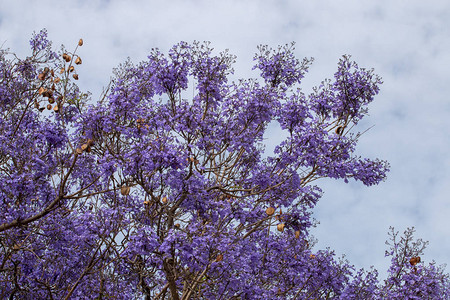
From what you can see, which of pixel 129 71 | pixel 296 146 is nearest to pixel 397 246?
pixel 296 146

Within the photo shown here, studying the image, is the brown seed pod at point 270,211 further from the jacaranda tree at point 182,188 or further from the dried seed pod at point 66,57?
the dried seed pod at point 66,57

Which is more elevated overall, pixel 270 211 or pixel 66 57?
pixel 66 57

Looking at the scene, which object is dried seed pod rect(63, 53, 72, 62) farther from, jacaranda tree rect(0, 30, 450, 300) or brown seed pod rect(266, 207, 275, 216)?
brown seed pod rect(266, 207, 275, 216)

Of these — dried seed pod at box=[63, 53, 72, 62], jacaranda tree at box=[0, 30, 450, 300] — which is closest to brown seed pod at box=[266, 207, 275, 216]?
jacaranda tree at box=[0, 30, 450, 300]

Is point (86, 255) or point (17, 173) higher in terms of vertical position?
point (17, 173)

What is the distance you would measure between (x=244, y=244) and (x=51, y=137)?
4.15 metres

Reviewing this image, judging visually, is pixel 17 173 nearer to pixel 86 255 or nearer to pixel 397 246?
pixel 86 255

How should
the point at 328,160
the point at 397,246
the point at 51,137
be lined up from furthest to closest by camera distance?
the point at 397,246 < the point at 328,160 < the point at 51,137

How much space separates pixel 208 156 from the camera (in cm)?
980

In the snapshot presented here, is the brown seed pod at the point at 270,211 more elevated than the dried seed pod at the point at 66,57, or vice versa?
the dried seed pod at the point at 66,57

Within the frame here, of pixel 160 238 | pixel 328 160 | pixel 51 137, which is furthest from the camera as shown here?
pixel 328 160

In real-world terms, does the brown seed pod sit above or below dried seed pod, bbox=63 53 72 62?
below

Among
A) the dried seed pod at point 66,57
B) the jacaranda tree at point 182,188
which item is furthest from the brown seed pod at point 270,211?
the dried seed pod at point 66,57

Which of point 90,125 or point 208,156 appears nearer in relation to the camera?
point 90,125
